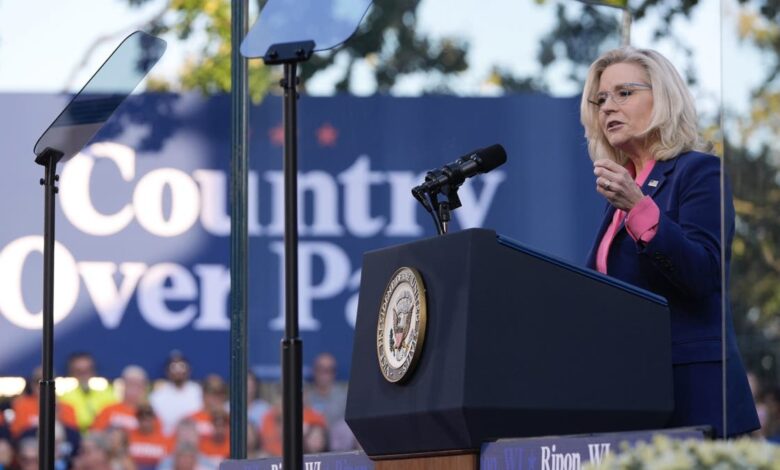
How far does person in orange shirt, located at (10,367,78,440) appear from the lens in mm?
5631

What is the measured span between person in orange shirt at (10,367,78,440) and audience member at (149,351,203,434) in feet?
1.09

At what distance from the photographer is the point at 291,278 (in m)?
2.79

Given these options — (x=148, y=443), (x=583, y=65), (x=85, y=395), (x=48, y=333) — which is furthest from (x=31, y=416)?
(x=583, y=65)

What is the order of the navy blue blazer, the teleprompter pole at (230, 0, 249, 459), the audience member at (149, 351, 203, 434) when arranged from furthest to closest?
1. the audience member at (149, 351, 203, 434)
2. the teleprompter pole at (230, 0, 249, 459)
3. the navy blue blazer

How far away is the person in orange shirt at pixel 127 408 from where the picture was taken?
18.4 ft

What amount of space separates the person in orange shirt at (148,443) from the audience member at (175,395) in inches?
1.5

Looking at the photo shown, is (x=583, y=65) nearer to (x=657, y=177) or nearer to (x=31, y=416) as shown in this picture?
(x=657, y=177)

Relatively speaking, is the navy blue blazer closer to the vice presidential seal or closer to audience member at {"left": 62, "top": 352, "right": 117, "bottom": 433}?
the vice presidential seal

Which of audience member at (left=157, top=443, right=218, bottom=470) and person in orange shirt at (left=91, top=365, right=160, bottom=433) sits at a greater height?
person in orange shirt at (left=91, top=365, right=160, bottom=433)

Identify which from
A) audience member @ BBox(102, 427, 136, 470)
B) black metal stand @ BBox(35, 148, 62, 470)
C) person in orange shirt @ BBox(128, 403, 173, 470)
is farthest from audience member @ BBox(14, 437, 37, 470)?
black metal stand @ BBox(35, 148, 62, 470)

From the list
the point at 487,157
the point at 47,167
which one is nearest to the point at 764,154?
the point at 487,157

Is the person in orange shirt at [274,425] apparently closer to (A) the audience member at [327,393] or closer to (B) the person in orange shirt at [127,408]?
(A) the audience member at [327,393]

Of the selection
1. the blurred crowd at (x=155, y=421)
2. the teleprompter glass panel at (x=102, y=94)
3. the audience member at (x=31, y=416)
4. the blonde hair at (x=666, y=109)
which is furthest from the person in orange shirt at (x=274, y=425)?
the blonde hair at (x=666, y=109)

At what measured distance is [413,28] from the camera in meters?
5.87
